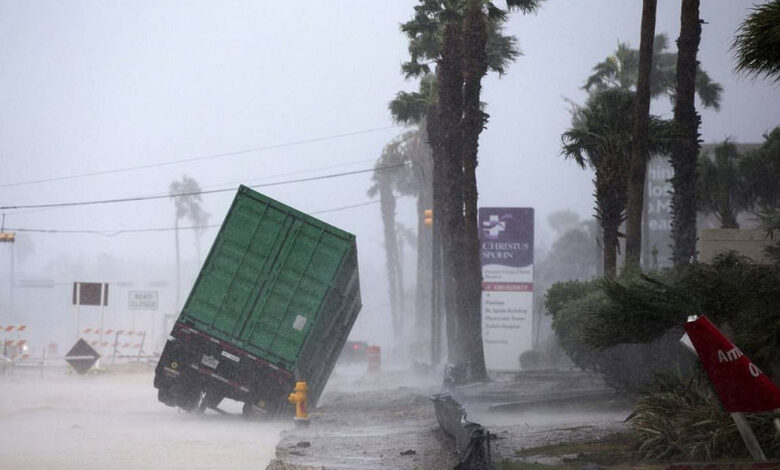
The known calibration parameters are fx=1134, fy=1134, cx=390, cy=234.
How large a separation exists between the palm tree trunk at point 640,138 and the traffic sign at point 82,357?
21159 mm

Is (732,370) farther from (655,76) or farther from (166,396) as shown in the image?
(655,76)

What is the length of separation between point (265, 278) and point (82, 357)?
62.8 ft

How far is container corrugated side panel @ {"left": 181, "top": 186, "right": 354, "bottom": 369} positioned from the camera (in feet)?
75.5

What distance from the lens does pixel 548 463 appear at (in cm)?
1397

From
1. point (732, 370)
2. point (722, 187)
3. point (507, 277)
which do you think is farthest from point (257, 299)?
point (722, 187)

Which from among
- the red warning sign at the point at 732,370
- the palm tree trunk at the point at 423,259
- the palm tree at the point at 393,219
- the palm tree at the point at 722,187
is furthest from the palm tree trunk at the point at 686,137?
the palm tree at the point at 393,219

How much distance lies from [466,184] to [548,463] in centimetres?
1889

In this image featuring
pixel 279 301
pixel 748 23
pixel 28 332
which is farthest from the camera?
pixel 28 332

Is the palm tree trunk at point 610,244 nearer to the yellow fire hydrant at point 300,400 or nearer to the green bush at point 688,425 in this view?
the yellow fire hydrant at point 300,400

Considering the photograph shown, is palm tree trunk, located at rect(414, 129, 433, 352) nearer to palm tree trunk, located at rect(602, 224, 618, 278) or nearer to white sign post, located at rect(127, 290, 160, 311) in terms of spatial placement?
white sign post, located at rect(127, 290, 160, 311)

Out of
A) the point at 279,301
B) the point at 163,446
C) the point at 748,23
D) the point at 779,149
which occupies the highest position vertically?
the point at 779,149

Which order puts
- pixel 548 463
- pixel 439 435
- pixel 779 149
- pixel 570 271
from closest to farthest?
1. pixel 548 463
2. pixel 439 435
3. pixel 779 149
4. pixel 570 271

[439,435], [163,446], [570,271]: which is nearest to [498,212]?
[439,435]

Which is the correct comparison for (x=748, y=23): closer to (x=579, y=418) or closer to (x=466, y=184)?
(x=579, y=418)
